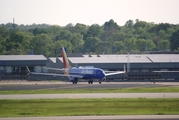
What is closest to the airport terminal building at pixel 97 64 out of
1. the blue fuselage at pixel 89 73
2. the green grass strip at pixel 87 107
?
the blue fuselage at pixel 89 73

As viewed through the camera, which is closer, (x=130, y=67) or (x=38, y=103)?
(x=38, y=103)

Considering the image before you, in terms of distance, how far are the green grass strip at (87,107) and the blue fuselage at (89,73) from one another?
47775mm

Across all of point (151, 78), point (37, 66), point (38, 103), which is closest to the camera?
point (38, 103)

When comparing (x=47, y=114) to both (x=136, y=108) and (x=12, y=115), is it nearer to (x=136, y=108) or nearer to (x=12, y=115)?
(x=12, y=115)

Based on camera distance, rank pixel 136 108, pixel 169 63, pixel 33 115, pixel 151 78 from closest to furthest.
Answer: pixel 33 115 → pixel 136 108 → pixel 151 78 → pixel 169 63

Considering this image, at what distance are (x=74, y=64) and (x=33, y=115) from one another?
89.3 m

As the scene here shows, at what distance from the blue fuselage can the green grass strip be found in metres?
47.8

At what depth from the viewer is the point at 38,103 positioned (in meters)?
62.3

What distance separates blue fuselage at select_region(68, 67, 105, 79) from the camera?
113625 millimetres

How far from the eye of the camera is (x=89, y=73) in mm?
114625

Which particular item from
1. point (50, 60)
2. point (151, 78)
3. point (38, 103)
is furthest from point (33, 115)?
point (50, 60)

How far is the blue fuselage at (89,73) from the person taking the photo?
373ft

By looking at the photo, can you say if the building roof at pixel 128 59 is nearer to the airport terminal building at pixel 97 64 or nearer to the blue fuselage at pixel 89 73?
the airport terminal building at pixel 97 64

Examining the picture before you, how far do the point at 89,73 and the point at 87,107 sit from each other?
56515 millimetres
